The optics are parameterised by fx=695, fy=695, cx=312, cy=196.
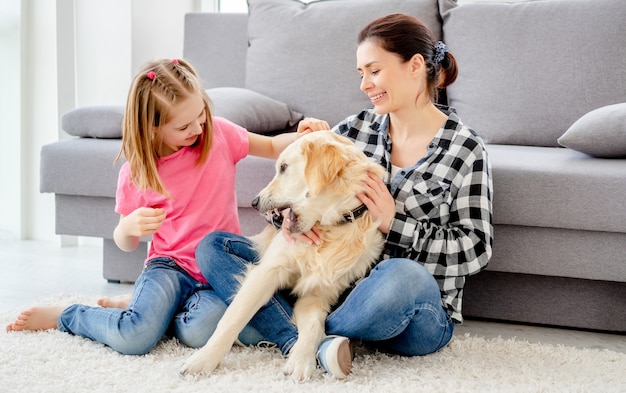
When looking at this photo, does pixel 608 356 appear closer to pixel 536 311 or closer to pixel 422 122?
pixel 536 311

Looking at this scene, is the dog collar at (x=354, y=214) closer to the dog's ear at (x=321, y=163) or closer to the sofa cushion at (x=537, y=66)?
the dog's ear at (x=321, y=163)

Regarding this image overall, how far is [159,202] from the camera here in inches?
82.2

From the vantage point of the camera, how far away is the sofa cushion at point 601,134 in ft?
7.22

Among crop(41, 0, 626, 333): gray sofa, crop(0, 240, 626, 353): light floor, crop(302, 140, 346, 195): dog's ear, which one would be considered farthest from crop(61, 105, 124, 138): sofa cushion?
crop(302, 140, 346, 195): dog's ear

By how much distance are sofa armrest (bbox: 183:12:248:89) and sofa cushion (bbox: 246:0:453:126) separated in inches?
8.6

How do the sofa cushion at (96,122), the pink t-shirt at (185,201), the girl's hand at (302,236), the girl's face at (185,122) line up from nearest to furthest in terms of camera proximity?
1. the girl's hand at (302,236)
2. the girl's face at (185,122)
3. the pink t-shirt at (185,201)
4. the sofa cushion at (96,122)

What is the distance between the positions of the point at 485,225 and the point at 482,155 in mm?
201

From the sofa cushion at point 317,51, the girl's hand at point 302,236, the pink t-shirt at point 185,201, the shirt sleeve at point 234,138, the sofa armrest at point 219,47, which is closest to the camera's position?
the girl's hand at point 302,236

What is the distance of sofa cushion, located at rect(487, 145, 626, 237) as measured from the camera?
6.83 ft

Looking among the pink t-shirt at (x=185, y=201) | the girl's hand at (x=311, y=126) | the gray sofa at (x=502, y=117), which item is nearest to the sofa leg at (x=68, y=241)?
the gray sofa at (x=502, y=117)

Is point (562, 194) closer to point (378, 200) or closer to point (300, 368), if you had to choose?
point (378, 200)

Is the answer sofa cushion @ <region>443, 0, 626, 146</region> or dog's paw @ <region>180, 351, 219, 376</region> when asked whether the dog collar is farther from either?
sofa cushion @ <region>443, 0, 626, 146</region>

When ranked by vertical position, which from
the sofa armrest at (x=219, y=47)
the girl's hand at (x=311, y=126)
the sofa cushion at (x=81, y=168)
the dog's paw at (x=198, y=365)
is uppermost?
the sofa armrest at (x=219, y=47)

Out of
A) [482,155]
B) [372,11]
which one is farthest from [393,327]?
[372,11]
